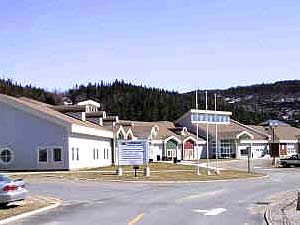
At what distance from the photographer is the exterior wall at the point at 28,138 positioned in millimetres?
56844

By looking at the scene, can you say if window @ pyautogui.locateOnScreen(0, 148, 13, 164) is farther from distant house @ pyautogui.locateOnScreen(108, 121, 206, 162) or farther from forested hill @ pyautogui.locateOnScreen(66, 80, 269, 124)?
forested hill @ pyautogui.locateOnScreen(66, 80, 269, 124)

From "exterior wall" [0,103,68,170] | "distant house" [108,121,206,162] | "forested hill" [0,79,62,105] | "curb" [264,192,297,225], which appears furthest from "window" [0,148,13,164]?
"forested hill" [0,79,62,105]

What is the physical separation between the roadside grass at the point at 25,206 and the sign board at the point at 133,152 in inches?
904

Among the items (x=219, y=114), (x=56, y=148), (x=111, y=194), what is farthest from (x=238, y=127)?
(x=111, y=194)

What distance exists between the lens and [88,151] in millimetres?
63500

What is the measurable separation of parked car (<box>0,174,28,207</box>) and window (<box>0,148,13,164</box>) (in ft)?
117

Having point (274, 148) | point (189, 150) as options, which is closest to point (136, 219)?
point (189, 150)

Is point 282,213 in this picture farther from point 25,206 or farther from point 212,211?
point 25,206

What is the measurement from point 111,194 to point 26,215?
10.4m

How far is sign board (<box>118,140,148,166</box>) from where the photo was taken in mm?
50750

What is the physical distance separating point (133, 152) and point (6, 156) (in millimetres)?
13977

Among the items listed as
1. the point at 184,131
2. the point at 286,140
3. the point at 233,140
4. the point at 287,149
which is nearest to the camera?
the point at 184,131

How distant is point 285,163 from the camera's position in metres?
83.0

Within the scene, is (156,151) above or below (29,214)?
above
